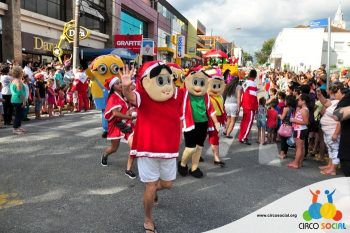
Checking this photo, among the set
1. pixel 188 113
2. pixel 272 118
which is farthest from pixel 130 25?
pixel 188 113

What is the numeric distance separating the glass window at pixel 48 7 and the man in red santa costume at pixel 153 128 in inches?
666

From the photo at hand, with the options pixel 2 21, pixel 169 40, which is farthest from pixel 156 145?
pixel 169 40

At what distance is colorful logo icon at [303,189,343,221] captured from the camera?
2.21m

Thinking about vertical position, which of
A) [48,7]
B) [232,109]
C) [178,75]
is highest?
[48,7]

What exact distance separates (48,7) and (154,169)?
1977 cm

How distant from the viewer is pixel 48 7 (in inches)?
822

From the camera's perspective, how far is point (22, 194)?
4855 millimetres

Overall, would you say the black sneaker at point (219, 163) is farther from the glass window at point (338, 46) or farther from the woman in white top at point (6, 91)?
the glass window at point (338, 46)

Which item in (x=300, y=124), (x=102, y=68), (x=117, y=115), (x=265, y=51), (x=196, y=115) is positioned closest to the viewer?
(x=117, y=115)

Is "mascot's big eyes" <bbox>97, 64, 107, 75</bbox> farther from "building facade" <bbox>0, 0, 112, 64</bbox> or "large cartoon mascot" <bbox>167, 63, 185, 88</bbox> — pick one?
"building facade" <bbox>0, 0, 112, 64</bbox>

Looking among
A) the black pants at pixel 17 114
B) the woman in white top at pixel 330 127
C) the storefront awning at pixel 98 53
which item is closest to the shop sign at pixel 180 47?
the storefront awning at pixel 98 53

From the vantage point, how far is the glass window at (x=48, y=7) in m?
18.8

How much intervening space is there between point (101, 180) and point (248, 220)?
3.51 meters

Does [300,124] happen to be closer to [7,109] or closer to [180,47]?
[7,109]
